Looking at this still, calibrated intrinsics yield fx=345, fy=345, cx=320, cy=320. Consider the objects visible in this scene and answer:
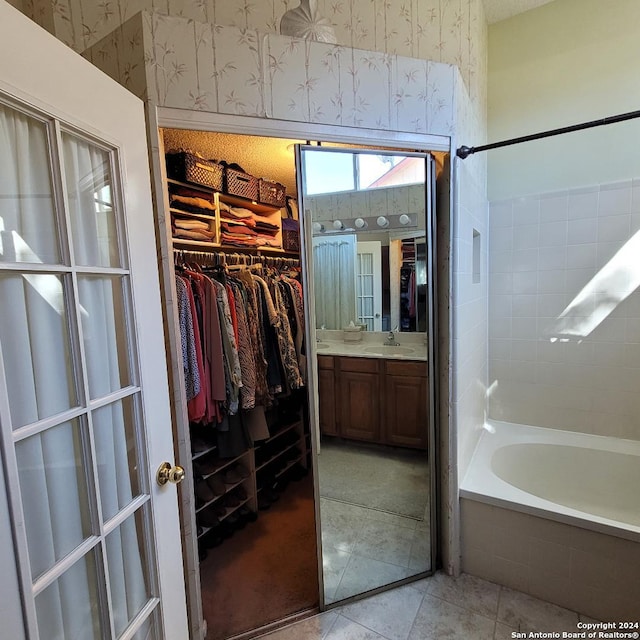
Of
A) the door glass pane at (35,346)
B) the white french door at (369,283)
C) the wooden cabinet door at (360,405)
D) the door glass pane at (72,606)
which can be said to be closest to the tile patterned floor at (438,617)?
the wooden cabinet door at (360,405)

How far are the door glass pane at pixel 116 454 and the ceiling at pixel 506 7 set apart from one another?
2.93 m

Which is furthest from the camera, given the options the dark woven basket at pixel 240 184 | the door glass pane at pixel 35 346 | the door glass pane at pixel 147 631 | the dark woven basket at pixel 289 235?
the dark woven basket at pixel 289 235

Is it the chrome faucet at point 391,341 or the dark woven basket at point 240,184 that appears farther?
the dark woven basket at point 240,184

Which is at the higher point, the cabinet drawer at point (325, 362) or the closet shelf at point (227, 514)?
the cabinet drawer at point (325, 362)

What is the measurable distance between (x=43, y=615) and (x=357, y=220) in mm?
1540

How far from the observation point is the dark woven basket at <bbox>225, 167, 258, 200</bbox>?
2053 millimetres

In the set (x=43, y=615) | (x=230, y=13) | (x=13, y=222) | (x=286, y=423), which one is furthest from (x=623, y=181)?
(x=43, y=615)

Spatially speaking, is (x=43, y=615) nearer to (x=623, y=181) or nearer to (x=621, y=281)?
(x=621, y=281)

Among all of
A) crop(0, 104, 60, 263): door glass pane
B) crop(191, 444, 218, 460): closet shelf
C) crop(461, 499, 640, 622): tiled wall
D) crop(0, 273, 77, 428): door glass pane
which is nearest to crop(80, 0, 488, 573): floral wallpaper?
crop(461, 499, 640, 622): tiled wall

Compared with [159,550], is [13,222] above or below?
above

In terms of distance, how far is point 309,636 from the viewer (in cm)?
150

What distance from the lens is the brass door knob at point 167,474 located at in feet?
3.34

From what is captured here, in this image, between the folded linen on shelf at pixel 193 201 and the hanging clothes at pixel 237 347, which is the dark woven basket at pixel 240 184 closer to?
the folded linen on shelf at pixel 193 201

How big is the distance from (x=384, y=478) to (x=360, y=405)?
429 mm
